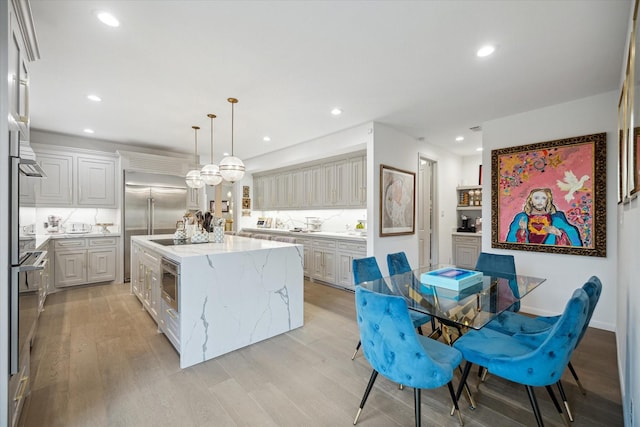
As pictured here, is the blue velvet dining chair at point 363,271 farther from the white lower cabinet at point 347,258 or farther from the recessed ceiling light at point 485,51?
the recessed ceiling light at point 485,51

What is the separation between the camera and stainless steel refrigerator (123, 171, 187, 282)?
5.29m

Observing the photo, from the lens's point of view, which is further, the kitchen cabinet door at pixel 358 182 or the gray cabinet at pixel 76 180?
the kitchen cabinet door at pixel 358 182

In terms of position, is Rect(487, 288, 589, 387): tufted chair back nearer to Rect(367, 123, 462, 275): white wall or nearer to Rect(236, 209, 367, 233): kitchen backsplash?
Rect(367, 123, 462, 275): white wall

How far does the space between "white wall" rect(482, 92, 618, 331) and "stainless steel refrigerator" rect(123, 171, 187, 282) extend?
5.73 metres

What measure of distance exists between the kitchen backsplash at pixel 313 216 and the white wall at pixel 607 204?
244 cm

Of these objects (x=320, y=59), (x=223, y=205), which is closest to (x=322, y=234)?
(x=320, y=59)

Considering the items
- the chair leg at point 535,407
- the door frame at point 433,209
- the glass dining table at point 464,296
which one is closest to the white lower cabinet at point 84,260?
the glass dining table at point 464,296

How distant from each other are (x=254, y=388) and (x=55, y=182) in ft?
16.7

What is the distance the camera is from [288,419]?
5.97 ft

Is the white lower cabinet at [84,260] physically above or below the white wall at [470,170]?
below

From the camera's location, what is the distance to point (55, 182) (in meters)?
4.75

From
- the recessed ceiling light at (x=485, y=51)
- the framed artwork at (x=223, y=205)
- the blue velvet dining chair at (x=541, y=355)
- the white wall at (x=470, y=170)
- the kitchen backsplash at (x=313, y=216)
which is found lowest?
the blue velvet dining chair at (x=541, y=355)

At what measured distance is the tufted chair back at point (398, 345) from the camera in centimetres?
149

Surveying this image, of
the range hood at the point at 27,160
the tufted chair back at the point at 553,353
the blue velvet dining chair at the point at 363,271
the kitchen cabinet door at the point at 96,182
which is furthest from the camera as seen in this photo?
the kitchen cabinet door at the point at 96,182
